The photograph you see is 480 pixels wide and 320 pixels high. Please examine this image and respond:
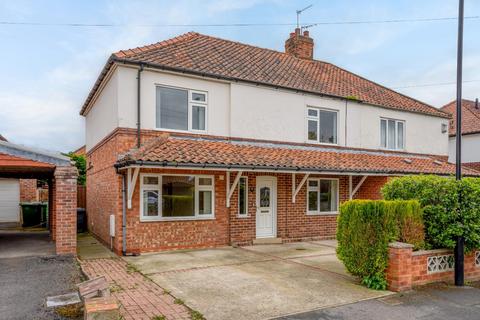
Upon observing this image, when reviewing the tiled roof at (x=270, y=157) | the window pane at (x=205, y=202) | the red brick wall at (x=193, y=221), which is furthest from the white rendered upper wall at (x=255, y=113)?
the window pane at (x=205, y=202)

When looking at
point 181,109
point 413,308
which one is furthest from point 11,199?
point 413,308

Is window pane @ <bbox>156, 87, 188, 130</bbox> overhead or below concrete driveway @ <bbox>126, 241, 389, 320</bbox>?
overhead

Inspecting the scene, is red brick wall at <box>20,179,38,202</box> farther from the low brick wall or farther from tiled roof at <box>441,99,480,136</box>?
tiled roof at <box>441,99,480,136</box>

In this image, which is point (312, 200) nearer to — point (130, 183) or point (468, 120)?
point (130, 183)

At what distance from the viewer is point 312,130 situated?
547 inches

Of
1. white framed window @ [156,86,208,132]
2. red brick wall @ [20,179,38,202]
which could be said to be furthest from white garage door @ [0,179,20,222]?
white framed window @ [156,86,208,132]

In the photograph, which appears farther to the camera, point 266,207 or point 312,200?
point 312,200

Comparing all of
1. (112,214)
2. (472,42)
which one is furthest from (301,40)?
(112,214)

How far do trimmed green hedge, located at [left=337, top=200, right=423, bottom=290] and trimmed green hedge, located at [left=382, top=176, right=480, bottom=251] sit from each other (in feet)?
1.37

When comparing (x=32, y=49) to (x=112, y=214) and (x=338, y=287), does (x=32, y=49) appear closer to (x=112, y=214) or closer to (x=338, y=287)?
(x=112, y=214)

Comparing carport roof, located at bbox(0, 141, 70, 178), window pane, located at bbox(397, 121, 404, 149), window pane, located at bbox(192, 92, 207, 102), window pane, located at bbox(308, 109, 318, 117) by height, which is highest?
window pane, located at bbox(192, 92, 207, 102)

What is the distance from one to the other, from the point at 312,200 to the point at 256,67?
5.29 meters

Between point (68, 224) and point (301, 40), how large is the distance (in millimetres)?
13076

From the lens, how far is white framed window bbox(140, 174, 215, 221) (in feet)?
34.2
